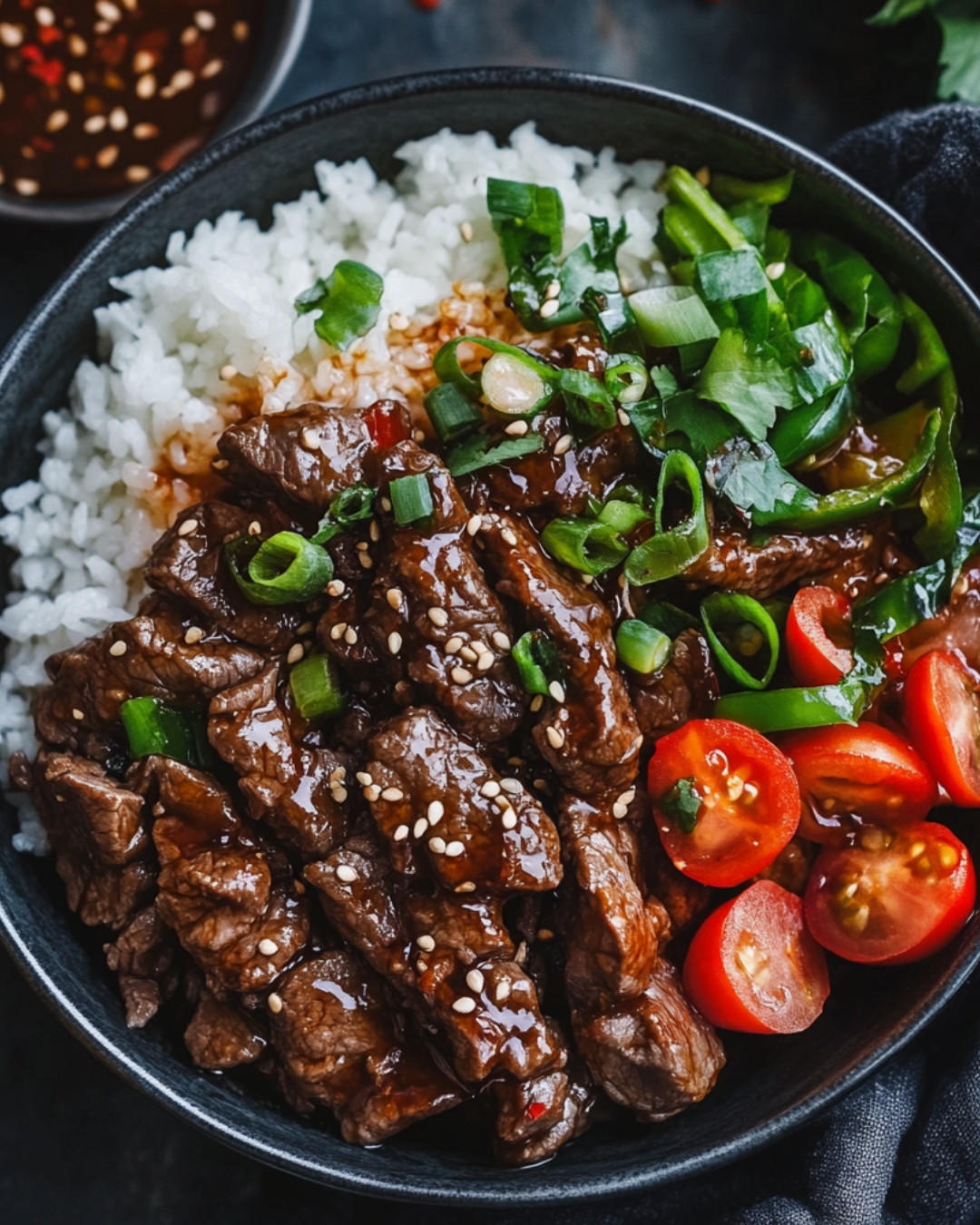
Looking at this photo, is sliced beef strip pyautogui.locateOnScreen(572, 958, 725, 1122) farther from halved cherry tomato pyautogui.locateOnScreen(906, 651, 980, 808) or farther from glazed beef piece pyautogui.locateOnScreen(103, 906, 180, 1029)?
glazed beef piece pyautogui.locateOnScreen(103, 906, 180, 1029)

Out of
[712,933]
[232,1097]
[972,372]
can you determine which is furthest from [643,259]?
[232,1097]

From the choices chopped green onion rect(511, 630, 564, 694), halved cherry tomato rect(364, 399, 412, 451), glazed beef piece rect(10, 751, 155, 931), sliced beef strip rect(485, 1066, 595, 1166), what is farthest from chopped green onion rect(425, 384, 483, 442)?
sliced beef strip rect(485, 1066, 595, 1166)

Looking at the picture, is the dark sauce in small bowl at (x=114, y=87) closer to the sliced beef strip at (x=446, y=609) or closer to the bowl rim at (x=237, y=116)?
the bowl rim at (x=237, y=116)

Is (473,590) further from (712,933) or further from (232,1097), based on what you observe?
(232,1097)

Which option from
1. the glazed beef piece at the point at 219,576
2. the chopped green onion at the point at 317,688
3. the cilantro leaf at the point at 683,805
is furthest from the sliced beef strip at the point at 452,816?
the glazed beef piece at the point at 219,576

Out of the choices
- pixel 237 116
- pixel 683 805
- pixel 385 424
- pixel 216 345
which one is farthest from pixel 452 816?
pixel 237 116

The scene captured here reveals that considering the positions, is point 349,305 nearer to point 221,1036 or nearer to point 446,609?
point 446,609
